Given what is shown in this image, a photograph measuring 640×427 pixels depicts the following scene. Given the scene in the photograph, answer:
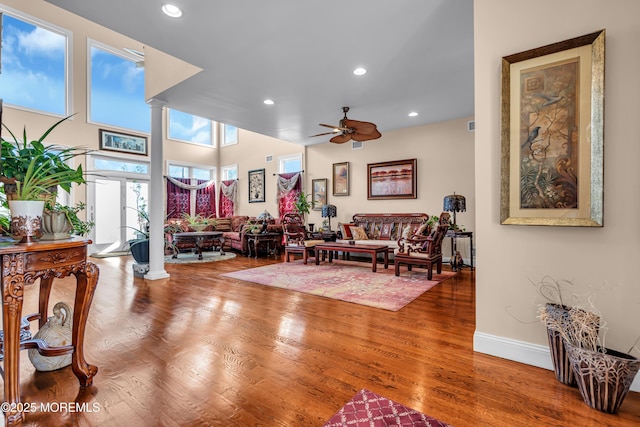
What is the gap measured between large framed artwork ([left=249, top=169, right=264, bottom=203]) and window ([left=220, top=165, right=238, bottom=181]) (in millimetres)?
798

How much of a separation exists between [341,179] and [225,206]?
14.3 feet

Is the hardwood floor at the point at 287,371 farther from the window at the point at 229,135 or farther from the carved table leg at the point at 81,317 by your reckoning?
the window at the point at 229,135

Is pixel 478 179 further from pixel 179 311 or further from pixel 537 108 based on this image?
pixel 179 311

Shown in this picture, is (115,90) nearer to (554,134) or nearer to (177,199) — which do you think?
(177,199)

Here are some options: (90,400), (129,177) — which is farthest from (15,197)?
(129,177)

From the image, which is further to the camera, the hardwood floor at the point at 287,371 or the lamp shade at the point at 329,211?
the lamp shade at the point at 329,211

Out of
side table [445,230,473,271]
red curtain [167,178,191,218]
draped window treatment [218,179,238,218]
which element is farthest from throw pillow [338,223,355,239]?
red curtain [167,178,191,218]

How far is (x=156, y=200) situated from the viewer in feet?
15.6

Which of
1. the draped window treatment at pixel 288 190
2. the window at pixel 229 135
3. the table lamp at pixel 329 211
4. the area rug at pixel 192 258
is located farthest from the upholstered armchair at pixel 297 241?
the window at pixel 229 135

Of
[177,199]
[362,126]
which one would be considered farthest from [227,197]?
[362,126]

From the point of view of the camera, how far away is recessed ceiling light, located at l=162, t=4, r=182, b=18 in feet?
8.81

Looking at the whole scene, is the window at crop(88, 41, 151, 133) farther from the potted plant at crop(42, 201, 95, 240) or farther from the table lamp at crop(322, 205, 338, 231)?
the potted plant at crop(42, 201, 95, 240)

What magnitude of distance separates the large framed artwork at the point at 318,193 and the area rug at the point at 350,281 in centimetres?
232

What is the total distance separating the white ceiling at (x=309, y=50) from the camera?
8.96 ft
